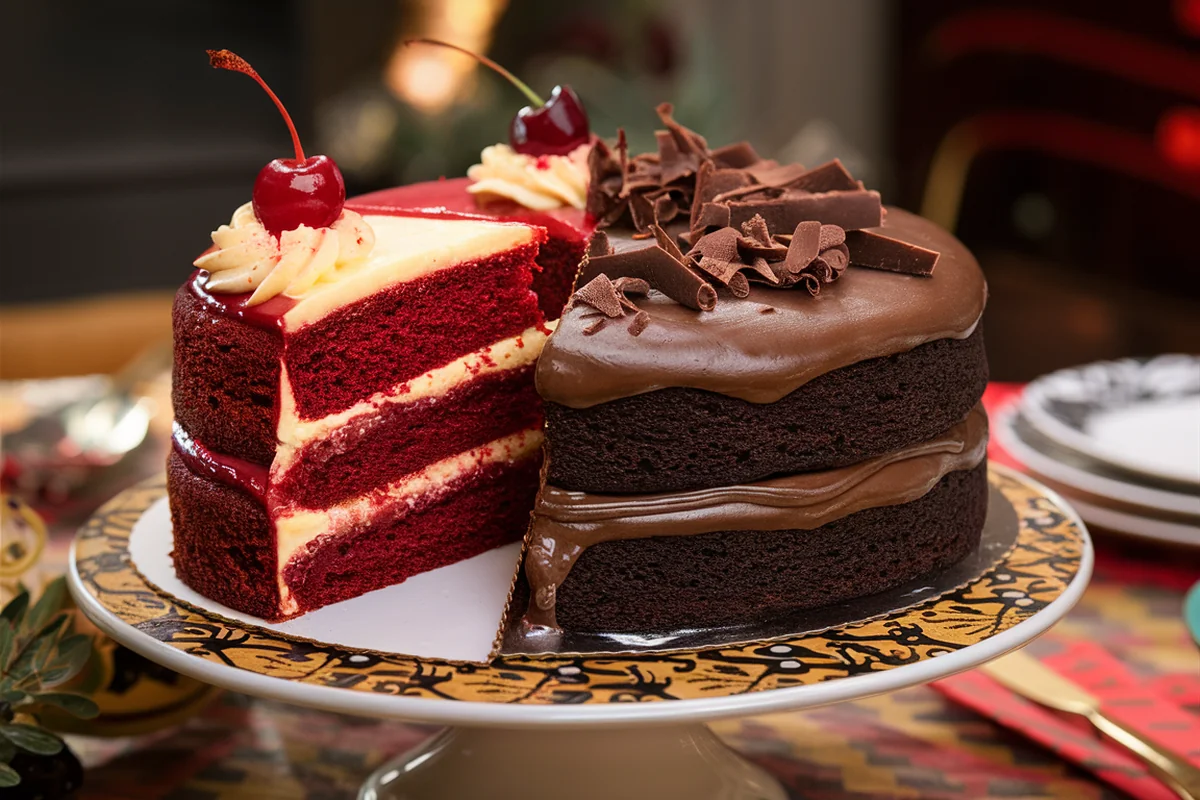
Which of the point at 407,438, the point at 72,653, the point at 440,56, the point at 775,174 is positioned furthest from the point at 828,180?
the point at 440,56

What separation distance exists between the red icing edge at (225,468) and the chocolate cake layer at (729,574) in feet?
1.62

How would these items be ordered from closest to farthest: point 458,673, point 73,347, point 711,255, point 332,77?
point 458,673, point 711,255, point 73,347, point 332,77

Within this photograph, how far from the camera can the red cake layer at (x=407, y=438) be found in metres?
1.97

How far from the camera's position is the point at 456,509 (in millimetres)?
2260

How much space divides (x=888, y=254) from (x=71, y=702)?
1.34m

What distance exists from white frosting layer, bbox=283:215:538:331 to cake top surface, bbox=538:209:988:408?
0.37 m

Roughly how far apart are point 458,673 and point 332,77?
547 centimetres

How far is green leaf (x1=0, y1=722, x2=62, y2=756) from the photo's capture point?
164 centimetres

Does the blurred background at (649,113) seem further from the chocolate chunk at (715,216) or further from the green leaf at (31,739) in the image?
the green leaf at (31,739)

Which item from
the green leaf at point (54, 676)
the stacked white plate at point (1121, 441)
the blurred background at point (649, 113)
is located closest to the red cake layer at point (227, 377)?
the green leaf at point (54, 676)

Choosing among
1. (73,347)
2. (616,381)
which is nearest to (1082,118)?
(73,347)

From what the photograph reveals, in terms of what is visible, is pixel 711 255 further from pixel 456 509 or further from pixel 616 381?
pixel 456 509

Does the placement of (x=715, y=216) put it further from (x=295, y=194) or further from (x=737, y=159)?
(x=295, y=194)

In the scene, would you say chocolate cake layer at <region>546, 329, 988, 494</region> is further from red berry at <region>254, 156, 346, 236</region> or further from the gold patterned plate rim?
red berry at <region>254, 156, 346, 236</region>
